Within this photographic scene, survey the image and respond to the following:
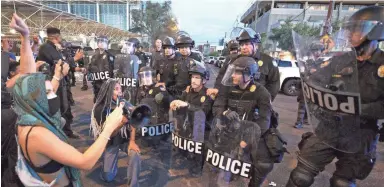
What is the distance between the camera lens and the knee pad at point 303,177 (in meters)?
2.40

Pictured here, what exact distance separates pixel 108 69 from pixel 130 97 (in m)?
0.89

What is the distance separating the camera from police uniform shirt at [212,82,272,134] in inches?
104

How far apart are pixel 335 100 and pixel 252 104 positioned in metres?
0.82

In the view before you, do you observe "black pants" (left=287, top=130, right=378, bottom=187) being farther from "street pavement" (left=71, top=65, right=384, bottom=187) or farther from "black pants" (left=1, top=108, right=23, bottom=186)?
"black pants" (left=1, top=108, right=23, bottom=186)

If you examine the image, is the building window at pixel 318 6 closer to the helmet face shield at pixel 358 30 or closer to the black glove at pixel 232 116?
the helmet face shield at pixel 358 30

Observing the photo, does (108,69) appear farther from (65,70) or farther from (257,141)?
(257,141)

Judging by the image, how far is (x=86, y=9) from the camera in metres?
47.7

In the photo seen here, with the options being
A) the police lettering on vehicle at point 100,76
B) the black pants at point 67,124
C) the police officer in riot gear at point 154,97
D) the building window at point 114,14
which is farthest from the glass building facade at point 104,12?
the police officer in riot gear at point 154,97

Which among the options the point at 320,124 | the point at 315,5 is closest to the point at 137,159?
the point at 320,124

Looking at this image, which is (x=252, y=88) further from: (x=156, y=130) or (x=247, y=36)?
(x=156, y=130)

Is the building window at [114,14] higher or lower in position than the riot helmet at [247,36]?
higher

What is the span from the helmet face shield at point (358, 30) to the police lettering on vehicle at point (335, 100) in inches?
21.1

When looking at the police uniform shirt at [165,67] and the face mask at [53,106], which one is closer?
Answer: the face mask at [53,106]

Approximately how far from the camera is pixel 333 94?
2.05 meters
